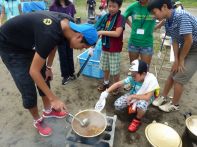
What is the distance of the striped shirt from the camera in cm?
252

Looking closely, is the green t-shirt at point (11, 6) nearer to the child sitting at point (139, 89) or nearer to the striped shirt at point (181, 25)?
the child sitting at point (139, 89)

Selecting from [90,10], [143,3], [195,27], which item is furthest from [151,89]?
[90,10]

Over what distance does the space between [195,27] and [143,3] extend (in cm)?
93

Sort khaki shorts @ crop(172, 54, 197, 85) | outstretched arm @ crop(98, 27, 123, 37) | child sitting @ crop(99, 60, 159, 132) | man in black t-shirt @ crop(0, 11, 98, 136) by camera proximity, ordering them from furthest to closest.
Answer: outstretched arm @ crop(98, 27, 123, 37), khaki shorts @ crop(172, 54, 197, 85), child sitting @ crop(99, 60, 159, 132), man in black t-shirt @ crop(0, 11, 98, 136)

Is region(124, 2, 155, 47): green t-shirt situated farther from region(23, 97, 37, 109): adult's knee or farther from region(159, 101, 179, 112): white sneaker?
region(23, 97, 37, 109): adult's knee

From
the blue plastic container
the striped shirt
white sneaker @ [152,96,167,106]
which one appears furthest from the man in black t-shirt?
white sneaker @ [152,96,167,106]

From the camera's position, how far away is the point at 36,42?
5.99 feet

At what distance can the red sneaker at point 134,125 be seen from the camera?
2.87 metres

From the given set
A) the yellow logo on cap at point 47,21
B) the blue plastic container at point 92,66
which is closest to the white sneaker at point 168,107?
the blue plastic container at point 92,66

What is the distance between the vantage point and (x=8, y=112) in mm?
3246

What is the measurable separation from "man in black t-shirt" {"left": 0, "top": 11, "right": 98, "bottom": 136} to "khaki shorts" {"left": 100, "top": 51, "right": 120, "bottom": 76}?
1.12 m

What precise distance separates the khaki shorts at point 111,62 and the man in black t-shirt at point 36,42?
44.3 inches

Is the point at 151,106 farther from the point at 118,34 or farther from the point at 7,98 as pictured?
the point at 7,98

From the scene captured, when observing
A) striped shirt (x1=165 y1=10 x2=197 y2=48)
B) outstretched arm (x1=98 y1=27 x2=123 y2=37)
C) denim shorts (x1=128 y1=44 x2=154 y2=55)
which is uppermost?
striped shirt (x1=165 y1=10 x2=197 y2=48)
